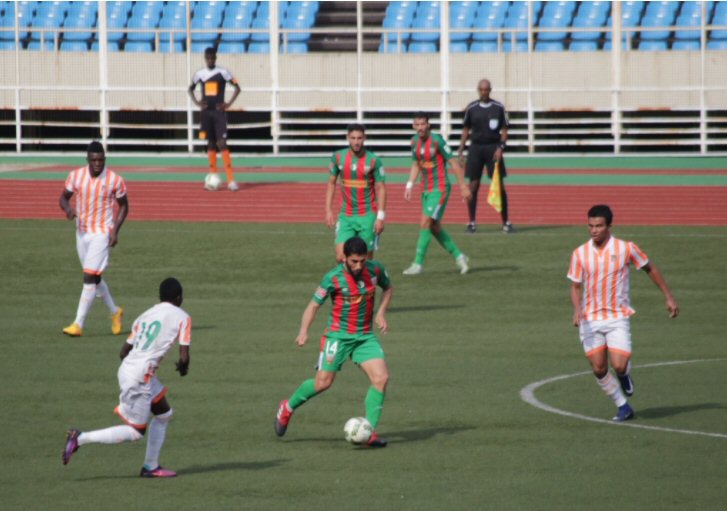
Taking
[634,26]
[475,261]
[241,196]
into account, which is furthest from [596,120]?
[475,261]

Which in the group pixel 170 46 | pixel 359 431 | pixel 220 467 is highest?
pixel 170 46

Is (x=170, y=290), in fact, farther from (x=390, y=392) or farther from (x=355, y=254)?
(x=390, y=392)

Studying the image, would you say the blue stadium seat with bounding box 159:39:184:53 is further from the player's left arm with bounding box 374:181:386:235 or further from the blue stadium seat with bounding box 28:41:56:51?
the player's left arm with bounding box 374:181:386:235

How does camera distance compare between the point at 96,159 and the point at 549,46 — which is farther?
the point at 549,46

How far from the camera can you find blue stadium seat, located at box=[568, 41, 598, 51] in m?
40.1

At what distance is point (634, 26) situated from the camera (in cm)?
4103

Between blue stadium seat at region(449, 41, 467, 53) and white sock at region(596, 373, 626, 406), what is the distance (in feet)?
98.8

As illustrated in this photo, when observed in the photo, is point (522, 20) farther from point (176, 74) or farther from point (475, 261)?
point (475, 261)

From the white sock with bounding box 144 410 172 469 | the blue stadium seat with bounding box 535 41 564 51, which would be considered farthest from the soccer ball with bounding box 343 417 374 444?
the blue stadium seat with bounding box 535 41 564 51

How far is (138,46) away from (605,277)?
32.7m

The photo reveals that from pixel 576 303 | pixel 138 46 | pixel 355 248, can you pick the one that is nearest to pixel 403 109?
pixel 138 46

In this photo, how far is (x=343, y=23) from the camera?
43.6m

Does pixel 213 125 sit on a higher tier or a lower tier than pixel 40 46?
lower

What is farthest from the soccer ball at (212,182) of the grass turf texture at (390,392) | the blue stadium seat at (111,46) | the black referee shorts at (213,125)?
the blue stadium seat at (111,46)
